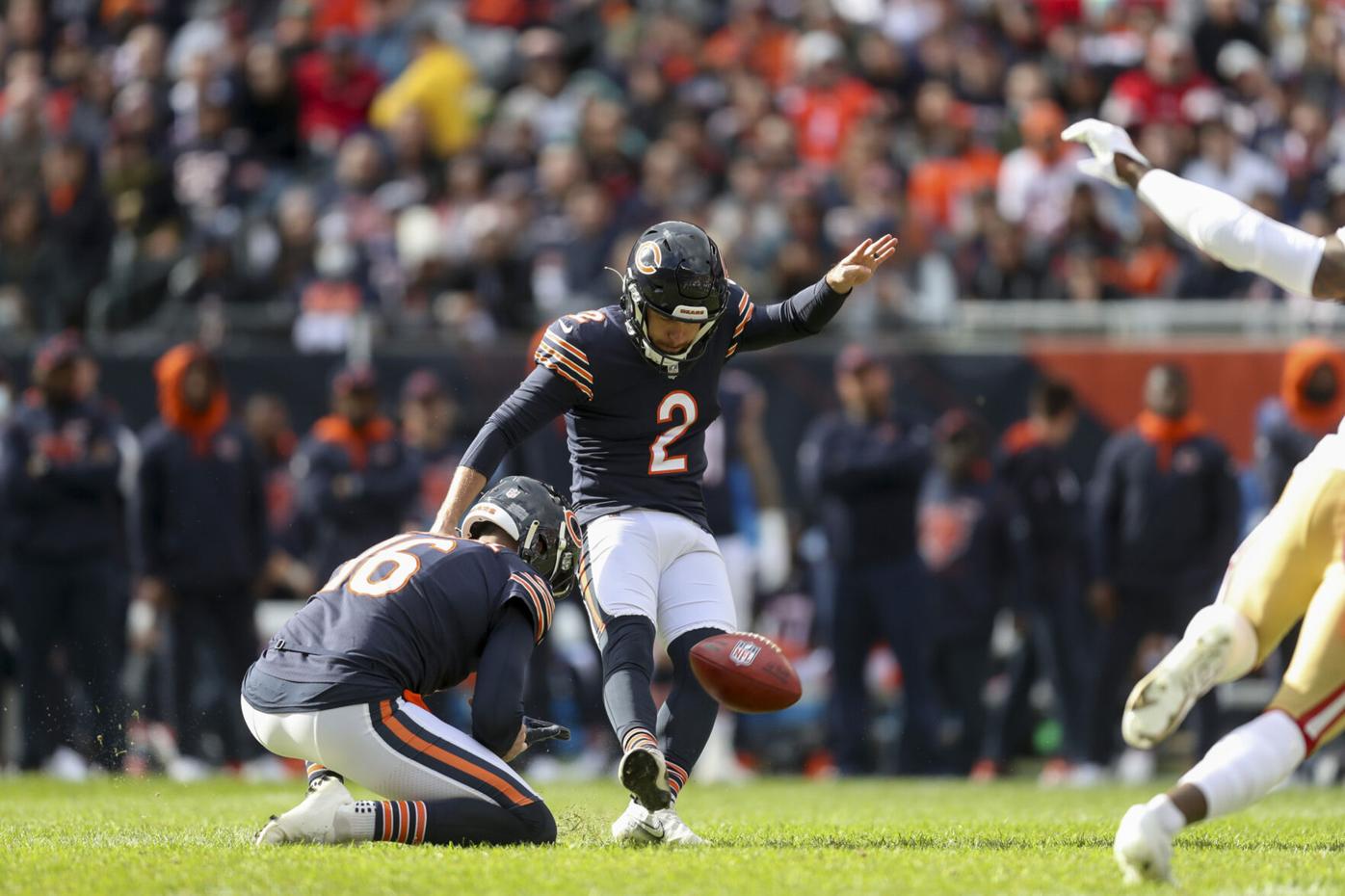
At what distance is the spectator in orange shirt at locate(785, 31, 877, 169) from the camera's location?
14250mm

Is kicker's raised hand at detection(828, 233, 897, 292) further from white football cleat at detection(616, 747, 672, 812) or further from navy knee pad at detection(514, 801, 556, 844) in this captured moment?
navy knee pad at detection(514, 801, 556, 844)

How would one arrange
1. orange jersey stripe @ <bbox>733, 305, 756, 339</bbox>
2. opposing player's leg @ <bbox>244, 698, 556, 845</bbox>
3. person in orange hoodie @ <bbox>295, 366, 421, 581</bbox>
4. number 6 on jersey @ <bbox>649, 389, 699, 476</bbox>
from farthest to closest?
person in orange hoodie @ <bbox>295, 366, 421, 581</bbox> < orange jersey stripe @ <bbox>733, 305, 756, 339</bbox> < number 6 on jersey @ <bbox>649, 389, 699, 476</bbox> < opposing player's leg @ <bbox>244, 698, 556, 845</bbox>

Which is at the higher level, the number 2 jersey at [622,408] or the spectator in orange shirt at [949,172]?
the spectator in orange shirt at [949,172]

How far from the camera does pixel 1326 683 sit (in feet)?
14.4

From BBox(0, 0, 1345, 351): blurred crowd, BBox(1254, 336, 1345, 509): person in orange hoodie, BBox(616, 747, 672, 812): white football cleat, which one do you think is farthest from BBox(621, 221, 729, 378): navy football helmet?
BBox(0, 0, 1345, 351): blurred crowd

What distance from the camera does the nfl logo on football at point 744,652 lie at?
5141 mm

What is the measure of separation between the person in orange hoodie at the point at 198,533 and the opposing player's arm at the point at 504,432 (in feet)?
15.5

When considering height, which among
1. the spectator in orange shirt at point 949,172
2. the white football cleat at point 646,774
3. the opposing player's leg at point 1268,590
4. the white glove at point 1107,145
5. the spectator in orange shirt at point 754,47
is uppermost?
the spectator in orange shirt at point 754,47

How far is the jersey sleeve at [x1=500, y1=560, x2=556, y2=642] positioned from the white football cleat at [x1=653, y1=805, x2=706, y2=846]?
2.10 ft

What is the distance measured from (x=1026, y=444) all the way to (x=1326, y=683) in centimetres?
618

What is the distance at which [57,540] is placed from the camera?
988 cm

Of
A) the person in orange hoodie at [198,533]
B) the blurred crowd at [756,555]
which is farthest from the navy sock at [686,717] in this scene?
the person in orange hoodie at [198,533]

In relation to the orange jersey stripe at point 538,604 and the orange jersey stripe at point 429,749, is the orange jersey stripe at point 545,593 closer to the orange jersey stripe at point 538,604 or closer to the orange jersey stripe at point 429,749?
the orange jersey stripe at point 538,604

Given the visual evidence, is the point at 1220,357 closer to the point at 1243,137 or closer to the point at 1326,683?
the point at 1243,137
